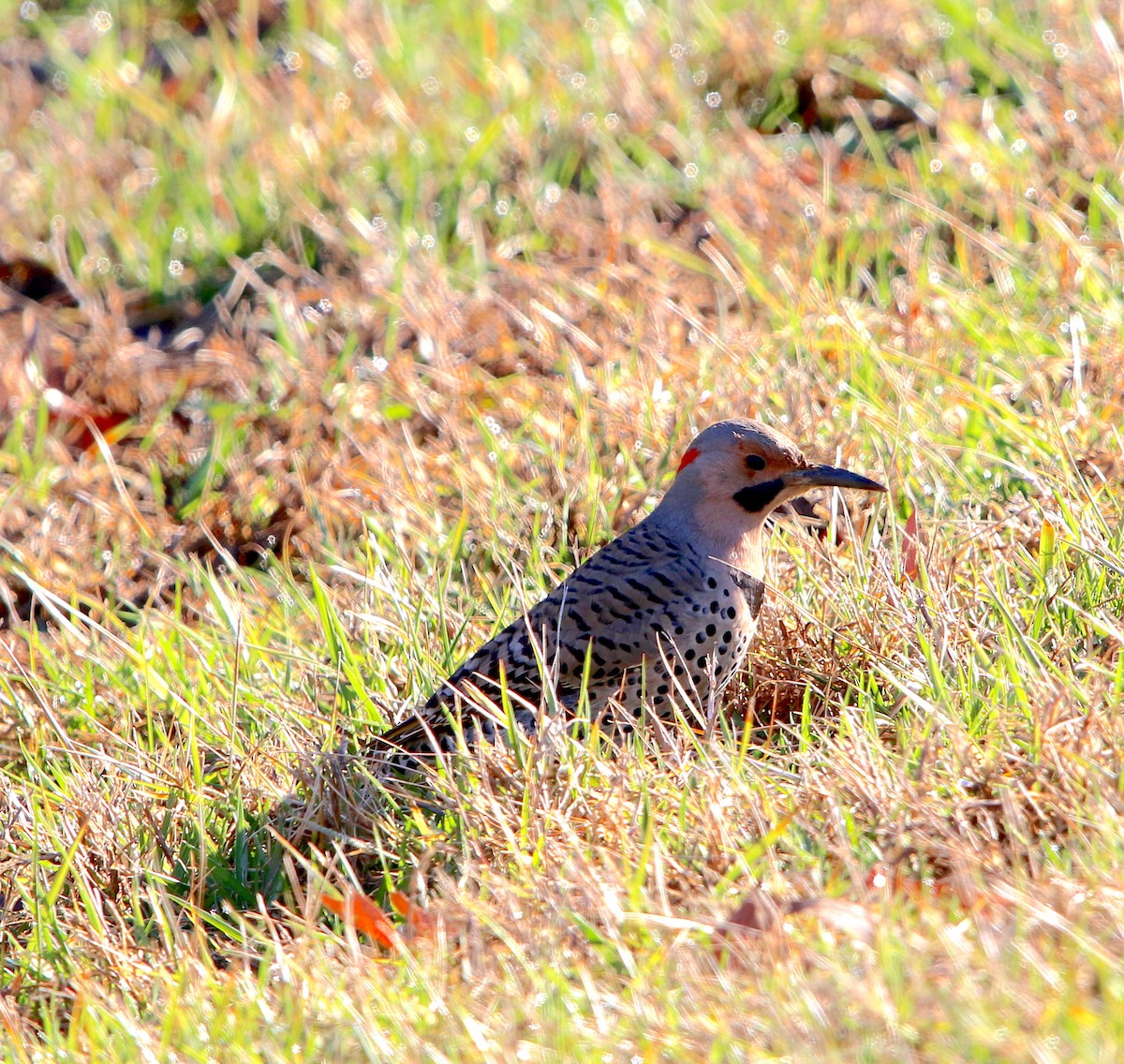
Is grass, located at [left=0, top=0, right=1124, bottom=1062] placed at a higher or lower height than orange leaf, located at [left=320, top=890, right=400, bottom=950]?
higher

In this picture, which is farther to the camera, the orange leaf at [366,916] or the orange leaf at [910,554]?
the orange leaf at [910,554]

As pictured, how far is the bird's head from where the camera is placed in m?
3.85

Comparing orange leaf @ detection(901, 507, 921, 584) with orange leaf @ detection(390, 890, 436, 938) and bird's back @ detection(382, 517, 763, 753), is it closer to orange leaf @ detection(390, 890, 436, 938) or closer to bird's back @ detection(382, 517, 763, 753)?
bird's back @ detection(382, 517, 763, 753)

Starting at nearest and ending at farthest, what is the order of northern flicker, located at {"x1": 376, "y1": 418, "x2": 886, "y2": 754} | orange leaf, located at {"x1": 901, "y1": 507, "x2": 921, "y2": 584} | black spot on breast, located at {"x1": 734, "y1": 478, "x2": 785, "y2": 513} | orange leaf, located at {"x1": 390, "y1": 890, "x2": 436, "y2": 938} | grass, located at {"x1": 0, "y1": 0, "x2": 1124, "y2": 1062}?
1. grass, located at {"x1": 0, "y1": 0, "x2": 1124, "y2": 1062}
2. orange leaf, located at {"x1": 390, "y1": 890, "x2": 436, "y2": 938}
3. northern flicker, located at {"x1": 376, "y1": 418, "x2": 886, "y2": 754}
4. orange leaf, located at {"x1": 901, "y1": 507, "x2": 921, "y2": 584}
5. black spot on breast, located at {"x1": 734, "y1": 478, "x2": 785, "y2": 513}

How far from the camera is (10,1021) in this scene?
2.89 metres

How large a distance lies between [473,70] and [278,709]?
4025mm

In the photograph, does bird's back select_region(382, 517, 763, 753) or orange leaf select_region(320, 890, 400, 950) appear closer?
orange leaf select_region(320, 890, 400, 950)

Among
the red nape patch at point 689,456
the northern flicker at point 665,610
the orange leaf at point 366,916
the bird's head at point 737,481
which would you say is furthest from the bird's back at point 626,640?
the orange leaf at point 366,916

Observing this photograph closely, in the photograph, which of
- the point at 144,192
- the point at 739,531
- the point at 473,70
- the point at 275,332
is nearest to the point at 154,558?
the point at 275,332

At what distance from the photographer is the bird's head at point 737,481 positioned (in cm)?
385

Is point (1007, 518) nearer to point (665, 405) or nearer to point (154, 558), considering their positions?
point (665, 405)

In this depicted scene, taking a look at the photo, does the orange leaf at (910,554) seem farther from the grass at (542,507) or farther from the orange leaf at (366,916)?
the orange leaf at (366,916)

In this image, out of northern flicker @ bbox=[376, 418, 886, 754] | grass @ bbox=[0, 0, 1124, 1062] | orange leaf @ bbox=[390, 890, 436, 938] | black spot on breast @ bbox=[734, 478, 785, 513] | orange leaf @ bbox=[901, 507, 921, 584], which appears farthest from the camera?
black spot on breast @ bbox=[734, 478, 785, 513]

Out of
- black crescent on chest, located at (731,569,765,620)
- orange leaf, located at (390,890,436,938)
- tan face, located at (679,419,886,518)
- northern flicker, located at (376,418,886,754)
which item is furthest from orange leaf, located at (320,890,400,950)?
tan face, located at (679,419,886,518)
